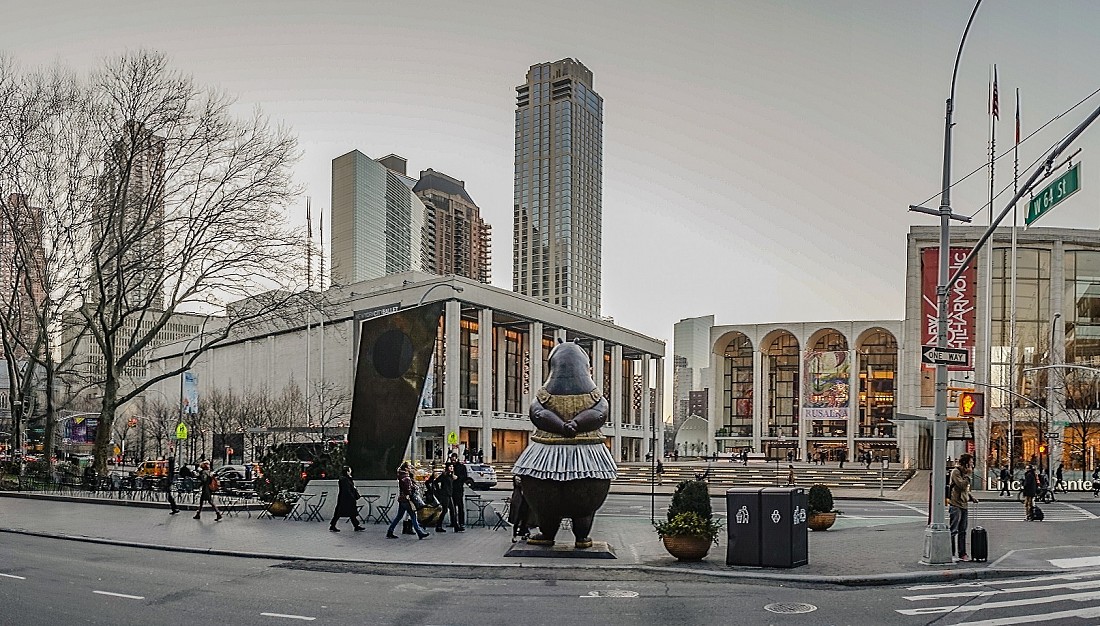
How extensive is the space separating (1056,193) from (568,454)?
903 cm

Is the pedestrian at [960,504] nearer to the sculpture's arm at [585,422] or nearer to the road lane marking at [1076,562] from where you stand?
the road lane marking at [1076,562]

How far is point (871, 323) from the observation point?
104562 millimetres

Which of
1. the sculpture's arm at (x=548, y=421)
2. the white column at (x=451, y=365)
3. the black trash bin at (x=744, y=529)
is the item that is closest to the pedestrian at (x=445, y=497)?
the sculpture's arm at (x=548, y=421)

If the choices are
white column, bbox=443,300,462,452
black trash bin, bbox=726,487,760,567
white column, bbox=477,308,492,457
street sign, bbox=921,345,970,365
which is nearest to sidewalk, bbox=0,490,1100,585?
black trash bin, bbox=726,487,760,567

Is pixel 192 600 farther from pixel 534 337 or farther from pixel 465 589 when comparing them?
pixel 534 337

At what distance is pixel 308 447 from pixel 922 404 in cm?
5540

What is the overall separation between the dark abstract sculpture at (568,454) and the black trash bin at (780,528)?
9.18 ft

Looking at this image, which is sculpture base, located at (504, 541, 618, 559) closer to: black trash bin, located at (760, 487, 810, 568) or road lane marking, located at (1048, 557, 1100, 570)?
black trash bin, located at (760, 487, 810, 568)

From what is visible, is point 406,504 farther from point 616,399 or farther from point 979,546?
point 616,399

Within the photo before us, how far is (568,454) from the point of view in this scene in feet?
55.2

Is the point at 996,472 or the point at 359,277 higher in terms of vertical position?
the point at 359,277

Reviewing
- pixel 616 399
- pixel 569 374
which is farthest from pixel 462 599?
pixel 616 399

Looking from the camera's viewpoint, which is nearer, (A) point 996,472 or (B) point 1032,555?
(B) point 1032,555

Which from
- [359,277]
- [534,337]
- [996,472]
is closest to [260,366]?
[534,337]
